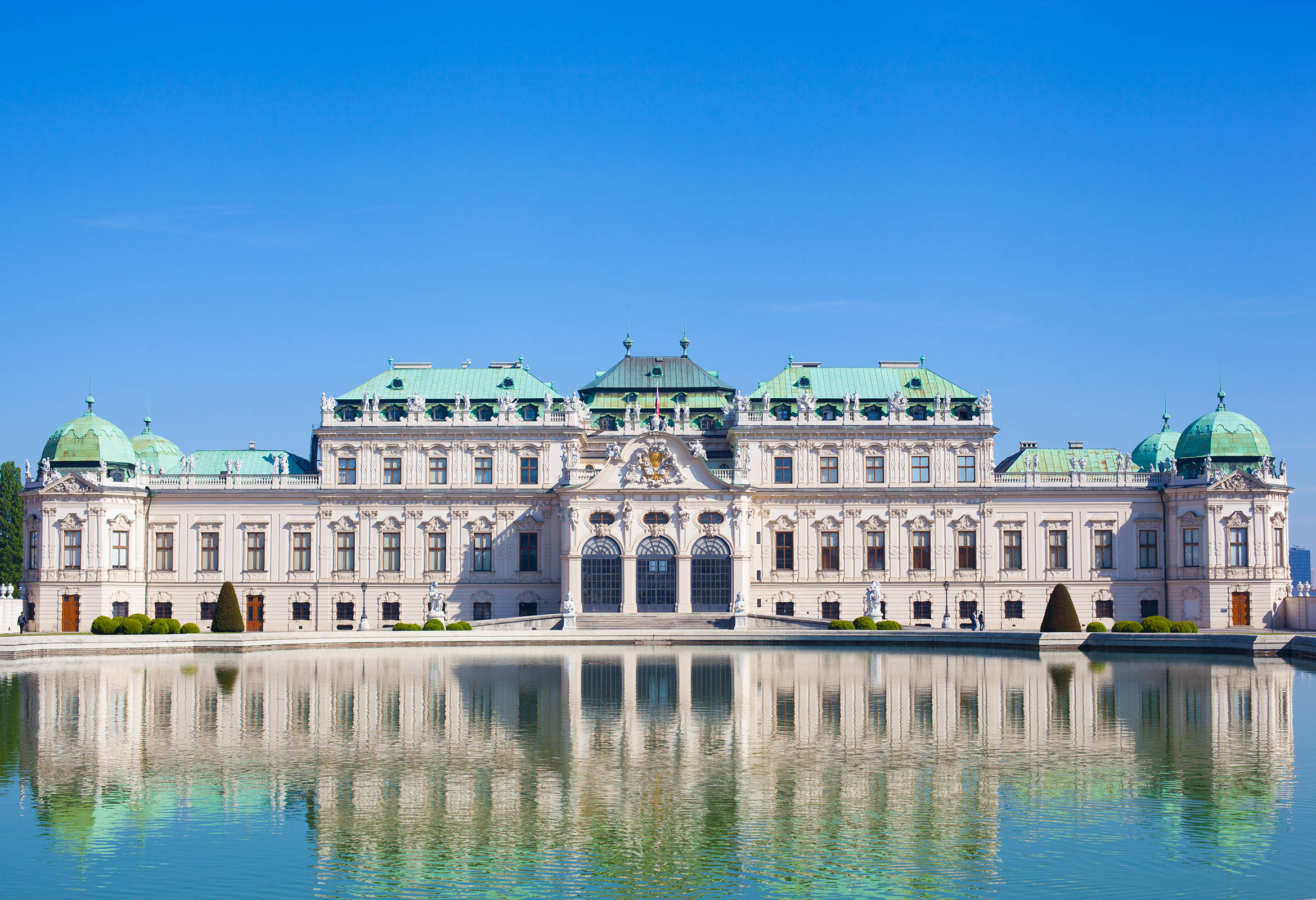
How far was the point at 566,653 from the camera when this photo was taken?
62.5m

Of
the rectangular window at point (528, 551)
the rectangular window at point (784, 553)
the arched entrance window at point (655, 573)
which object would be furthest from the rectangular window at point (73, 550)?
the rectangular window at point (784, 553)

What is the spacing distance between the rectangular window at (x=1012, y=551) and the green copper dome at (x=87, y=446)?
54175 mm

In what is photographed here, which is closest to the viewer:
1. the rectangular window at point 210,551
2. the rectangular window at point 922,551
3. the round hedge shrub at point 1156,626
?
the round hedge shrub at point 1156,626

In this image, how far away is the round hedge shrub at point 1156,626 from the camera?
222ft

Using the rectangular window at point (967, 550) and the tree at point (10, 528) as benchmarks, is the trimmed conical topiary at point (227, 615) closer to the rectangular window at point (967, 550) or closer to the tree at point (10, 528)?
the tree at point (10, 528)

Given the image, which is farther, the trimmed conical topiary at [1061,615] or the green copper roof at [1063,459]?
the green copper roof at [1063,459]

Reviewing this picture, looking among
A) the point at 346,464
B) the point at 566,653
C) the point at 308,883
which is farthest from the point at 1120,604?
A: the point at 308,883

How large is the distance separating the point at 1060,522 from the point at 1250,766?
A: 188 feet

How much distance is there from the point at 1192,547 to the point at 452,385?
46519 millimetres

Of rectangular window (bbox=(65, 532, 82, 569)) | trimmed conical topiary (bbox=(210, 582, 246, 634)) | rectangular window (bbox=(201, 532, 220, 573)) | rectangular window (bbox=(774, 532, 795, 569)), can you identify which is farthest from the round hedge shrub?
rectangular window (bbox=(65, 532, 82, 569))

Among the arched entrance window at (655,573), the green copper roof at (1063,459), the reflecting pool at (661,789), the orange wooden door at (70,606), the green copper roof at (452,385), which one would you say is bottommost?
the reflecting pool at (661,789)

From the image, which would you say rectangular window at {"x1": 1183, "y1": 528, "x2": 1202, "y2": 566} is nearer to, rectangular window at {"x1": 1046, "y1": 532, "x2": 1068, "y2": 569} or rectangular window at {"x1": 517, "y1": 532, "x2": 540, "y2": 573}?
rectangular window at {"x1": 1046, "y1": 532, "x2": 1068, "y2": 569}

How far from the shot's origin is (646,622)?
7838 centimetres

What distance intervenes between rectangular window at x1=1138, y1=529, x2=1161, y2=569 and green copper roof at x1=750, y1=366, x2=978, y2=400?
44.2ft
